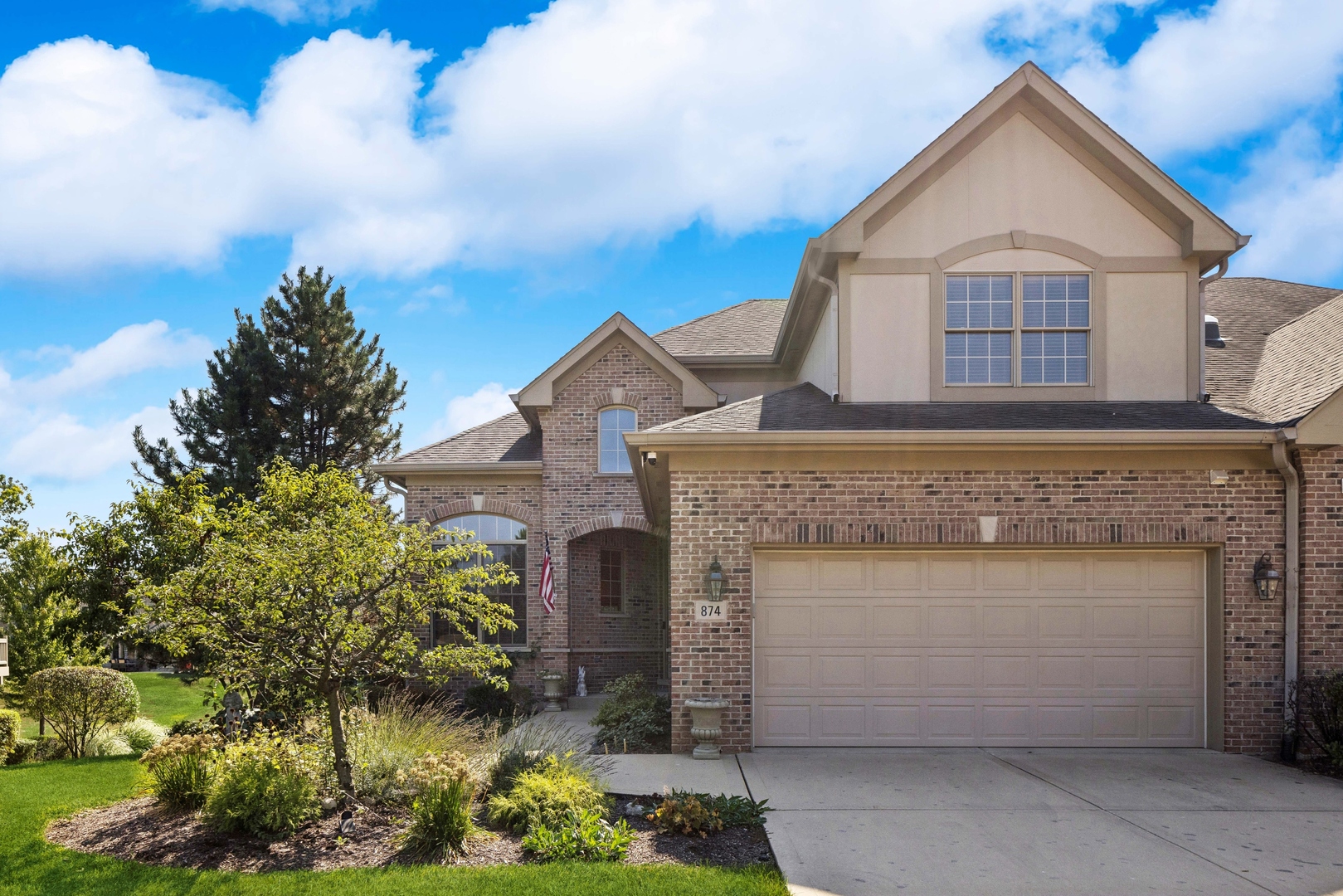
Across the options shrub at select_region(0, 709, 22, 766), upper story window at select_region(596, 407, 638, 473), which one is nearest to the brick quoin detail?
upper story window at select_region(596, 407, 638, 473)

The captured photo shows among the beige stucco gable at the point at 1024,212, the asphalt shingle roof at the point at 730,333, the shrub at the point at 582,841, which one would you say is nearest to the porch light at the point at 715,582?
the shrub at the point at 582,841

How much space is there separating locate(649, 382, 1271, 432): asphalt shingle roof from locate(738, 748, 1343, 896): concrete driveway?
3.53 meters

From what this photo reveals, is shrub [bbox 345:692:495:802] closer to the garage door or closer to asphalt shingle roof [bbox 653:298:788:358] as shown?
the garage door

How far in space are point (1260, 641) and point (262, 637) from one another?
1007cm

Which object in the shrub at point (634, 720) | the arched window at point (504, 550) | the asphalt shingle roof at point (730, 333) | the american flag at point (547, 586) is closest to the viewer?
the shrub at point (634, 720)

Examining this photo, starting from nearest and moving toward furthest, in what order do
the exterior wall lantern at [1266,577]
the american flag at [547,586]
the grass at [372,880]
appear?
the grass at [372,880] < the exterior wall lantern at [1266,577] < the american flag at [547,586]

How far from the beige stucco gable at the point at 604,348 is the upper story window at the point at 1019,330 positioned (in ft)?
19.7

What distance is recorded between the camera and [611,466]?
16.8 metres

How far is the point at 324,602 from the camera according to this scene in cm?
733

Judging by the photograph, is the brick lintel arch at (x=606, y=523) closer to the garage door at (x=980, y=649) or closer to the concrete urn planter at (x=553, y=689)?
the concrete urn planter at (x=553, y=689)

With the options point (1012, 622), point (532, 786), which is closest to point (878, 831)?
point (532, 786)

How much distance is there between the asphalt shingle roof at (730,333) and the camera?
18094 mm

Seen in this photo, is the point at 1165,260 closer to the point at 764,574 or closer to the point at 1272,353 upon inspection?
the point at 1272,353

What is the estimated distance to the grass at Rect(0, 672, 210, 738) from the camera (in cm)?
1474
